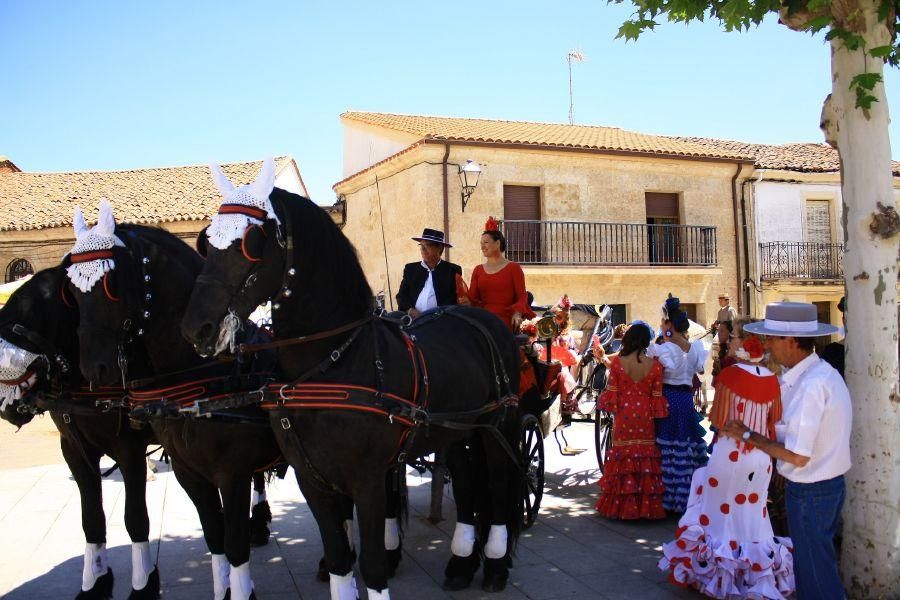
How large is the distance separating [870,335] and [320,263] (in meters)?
3.09

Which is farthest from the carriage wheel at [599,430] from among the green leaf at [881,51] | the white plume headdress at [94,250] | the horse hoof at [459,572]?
the white plume headdress at [94,250]

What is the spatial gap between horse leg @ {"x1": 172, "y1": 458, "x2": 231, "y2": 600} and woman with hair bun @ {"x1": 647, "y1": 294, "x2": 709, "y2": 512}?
12.5 feet

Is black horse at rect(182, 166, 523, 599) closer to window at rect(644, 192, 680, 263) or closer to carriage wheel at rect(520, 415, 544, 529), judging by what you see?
carriage wheel at rect(520, 415, 544, 529)

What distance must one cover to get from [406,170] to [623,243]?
6.20 metres

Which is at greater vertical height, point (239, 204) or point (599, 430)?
point (239, 204)

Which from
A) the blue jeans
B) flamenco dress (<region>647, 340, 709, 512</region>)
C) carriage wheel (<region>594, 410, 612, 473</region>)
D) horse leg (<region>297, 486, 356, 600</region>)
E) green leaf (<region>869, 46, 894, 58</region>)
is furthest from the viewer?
carriage wheel (<region>594, 410, 612, 473</region>)

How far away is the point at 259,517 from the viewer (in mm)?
5656

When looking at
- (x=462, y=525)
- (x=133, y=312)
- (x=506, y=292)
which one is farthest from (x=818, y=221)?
(x=133, y=312)

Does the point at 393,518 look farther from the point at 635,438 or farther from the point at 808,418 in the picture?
the point at 808,418

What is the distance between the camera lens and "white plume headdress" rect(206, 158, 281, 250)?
2982 mm

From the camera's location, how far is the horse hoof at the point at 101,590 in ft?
14.1

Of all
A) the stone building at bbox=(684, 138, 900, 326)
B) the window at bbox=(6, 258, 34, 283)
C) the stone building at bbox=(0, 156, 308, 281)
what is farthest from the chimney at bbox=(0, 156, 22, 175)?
the stone building at bbox=(684, 138, 900, 326)

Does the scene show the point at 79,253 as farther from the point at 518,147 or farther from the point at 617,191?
the point at 617,191

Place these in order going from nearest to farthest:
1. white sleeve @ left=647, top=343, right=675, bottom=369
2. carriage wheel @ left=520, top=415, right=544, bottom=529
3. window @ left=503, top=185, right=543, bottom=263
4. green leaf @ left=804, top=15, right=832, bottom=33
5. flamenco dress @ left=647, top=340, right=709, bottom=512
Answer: green leaf @ left=804, top=15, right=832, bottom=33 < carriage wheel @ left=520, top=415, right=544, bottom=529 < flamenco dress @ left=647, top=340, right=709, bottom=512 < white sleeve @ left=647, top=343, right=675, bottom=369 < window @ left=503, top=185, right=543, bottom=263
